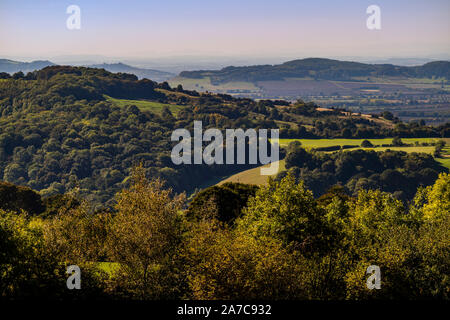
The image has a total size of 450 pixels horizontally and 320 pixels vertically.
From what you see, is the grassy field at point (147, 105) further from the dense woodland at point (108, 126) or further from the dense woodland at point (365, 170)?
the dense woodland at point (365, 170)

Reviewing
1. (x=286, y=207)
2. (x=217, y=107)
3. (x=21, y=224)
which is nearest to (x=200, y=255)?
(x=286, y=207)

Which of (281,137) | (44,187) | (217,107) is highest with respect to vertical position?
(217,107)

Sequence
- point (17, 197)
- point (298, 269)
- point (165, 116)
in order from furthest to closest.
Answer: point (165, 116) < point (17, 197) < point (298, 269)

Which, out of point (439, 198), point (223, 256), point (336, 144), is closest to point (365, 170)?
point (336, 144)

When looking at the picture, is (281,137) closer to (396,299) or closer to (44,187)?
(44,187)

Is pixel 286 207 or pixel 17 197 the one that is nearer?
pixel 286 207

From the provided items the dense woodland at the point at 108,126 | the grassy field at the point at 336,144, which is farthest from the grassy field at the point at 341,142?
the dense woodland at the point at 108,126

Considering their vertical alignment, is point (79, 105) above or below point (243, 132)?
above
